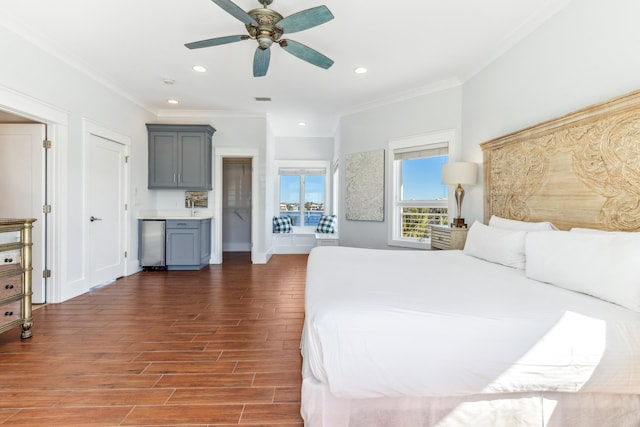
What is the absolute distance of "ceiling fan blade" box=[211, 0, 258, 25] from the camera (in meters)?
2.05

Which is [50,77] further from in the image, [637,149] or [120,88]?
[637,149]

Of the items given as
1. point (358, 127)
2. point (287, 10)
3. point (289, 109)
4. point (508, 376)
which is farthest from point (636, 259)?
point (289, 109)

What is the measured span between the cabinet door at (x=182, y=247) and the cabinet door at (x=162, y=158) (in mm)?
868

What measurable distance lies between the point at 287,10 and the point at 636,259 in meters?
2.87

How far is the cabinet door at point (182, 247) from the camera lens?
4.93 meters

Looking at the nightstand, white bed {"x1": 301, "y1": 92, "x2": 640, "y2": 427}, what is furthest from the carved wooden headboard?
white bed {"x1": 301, "y1": 92, "x2": 640, "y2": 427}

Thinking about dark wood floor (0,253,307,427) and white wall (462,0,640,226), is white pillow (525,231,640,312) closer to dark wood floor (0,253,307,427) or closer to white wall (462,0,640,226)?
white wall (462,0,640,226)

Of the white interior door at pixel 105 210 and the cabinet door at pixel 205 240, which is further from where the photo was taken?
the cabinet door at pixel 205 240

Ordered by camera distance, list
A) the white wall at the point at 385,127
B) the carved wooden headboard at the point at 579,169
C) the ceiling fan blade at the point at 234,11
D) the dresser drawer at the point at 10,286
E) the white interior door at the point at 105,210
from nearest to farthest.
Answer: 1. the carved wooden headboard at the point at 579,169
2. the ceiling fan blade at the point at 234,11
3. the dresser drawer at the point at 10,286
4. the white interior door at the point at 105,210
5. the white wall at the point at 385,127

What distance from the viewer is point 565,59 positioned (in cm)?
237

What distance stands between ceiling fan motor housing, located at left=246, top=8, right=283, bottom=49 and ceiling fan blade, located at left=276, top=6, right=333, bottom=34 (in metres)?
0.13

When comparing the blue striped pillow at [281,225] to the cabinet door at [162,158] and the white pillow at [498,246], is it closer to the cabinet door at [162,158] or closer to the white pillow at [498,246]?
the cabinet door at [162,158]

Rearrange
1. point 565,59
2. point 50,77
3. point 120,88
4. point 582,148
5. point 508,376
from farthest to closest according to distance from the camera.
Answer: point 120,88 < point 50,77 < point 565,59 < point 582,148 < point 508,376

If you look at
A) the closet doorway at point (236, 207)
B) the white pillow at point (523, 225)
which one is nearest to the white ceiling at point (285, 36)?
the white pillow at point (523, 225)
